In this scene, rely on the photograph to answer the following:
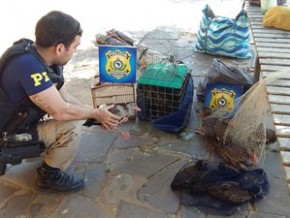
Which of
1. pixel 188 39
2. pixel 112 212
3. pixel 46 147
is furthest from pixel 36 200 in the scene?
pixel 188 39

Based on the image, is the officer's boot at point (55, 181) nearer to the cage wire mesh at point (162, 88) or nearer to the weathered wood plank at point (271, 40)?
the cage wire mesh at point (162, 88)

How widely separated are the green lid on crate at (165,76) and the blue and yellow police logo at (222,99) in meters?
0.46

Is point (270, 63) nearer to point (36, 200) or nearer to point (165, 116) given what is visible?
point (165, 116)

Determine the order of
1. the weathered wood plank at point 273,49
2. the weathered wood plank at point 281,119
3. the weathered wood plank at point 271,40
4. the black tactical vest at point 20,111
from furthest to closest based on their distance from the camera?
the weathered wood plank at point 271,40, the weathered wood plank at point 273,49, the black tactical vest at point 20,111, the weathered wood plank at point 281,119

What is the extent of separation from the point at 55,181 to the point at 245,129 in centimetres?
161

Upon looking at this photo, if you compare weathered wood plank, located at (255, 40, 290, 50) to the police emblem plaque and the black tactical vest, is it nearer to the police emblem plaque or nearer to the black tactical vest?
the police emblem plaque

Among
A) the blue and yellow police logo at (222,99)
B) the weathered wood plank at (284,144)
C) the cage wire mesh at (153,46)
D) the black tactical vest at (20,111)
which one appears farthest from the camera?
the cage wire mesh at (153,46)

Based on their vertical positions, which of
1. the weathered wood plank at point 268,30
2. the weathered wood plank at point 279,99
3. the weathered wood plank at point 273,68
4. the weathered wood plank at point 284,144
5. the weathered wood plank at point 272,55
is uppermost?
the weathered wood plank at point 268,30

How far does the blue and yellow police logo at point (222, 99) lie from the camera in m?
3.70

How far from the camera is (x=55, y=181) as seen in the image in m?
2.84

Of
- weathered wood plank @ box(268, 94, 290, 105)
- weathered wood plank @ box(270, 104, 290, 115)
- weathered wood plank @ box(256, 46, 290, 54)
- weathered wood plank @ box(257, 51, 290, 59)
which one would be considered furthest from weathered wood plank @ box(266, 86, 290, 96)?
weathered wood plank @ box(256, 46, 290, 54)

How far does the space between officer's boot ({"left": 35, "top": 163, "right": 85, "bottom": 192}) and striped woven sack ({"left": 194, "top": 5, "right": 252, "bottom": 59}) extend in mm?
3162

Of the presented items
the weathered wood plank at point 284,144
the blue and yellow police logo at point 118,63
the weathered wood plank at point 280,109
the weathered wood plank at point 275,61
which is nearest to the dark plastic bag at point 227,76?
the weathered wood plank at point 275,61

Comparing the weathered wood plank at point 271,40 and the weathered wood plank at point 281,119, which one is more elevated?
the weathered wood plank at point 271,40
